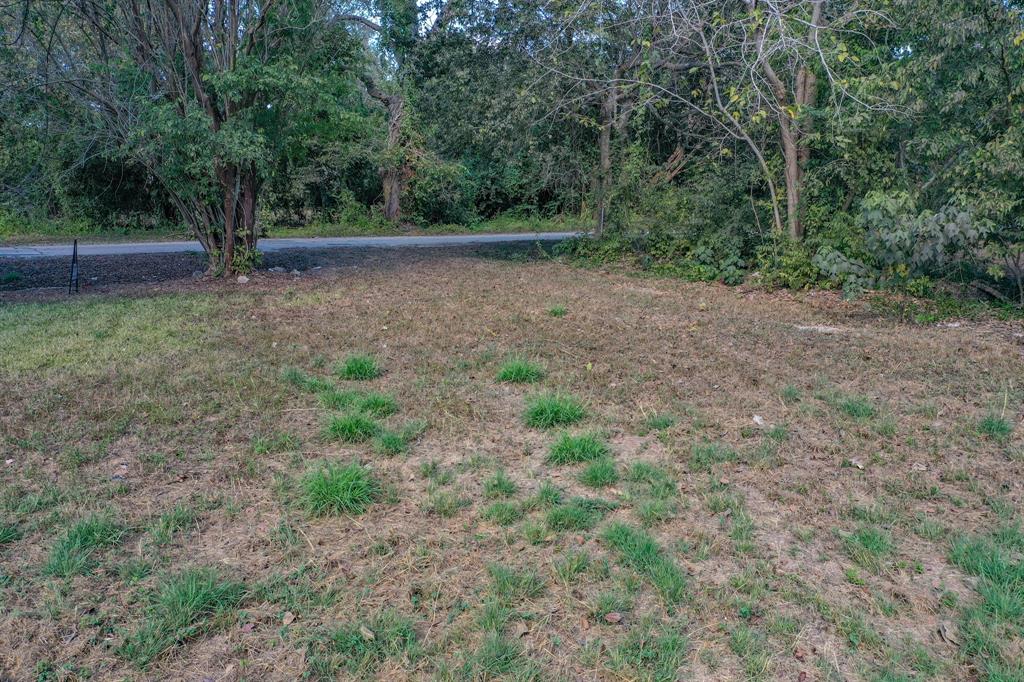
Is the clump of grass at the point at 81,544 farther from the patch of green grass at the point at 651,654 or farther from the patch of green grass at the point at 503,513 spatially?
the patch of green grass at the point at 651,654

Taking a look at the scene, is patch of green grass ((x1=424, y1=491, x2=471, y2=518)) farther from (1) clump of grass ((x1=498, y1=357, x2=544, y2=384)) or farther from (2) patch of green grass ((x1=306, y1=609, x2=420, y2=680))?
(1) clump of grass ((x1=498, y1=357, x2=544, y2=384))

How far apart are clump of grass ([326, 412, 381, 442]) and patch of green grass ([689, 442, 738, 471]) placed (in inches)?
72.8

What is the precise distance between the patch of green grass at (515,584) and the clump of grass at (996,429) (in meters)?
3.03

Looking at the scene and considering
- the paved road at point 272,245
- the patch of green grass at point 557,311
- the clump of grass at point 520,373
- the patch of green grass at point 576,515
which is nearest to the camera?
the patch of green grass at point 576,515

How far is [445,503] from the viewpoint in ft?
11.4

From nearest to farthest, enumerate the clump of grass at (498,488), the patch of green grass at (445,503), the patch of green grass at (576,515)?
the patch of green grass at (576,515) → the patch of green grass at (445,503) → the clump of grass at (498,488)

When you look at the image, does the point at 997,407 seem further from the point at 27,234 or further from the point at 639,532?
the point at 27,234

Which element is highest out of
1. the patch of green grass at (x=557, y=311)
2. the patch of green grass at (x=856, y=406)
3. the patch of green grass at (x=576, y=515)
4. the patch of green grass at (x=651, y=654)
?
the patch of green grass at (x=557, y=311)

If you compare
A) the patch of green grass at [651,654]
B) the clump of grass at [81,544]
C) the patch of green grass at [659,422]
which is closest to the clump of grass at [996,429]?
the patch of green grass at [659,422]

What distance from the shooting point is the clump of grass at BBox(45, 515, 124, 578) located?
2895 millimetres

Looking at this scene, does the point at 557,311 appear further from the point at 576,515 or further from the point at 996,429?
the point at 576,515

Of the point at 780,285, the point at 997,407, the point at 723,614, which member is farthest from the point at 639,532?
the point at 780,285

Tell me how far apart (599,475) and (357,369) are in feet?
8.26

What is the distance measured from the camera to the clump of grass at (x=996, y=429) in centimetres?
423
